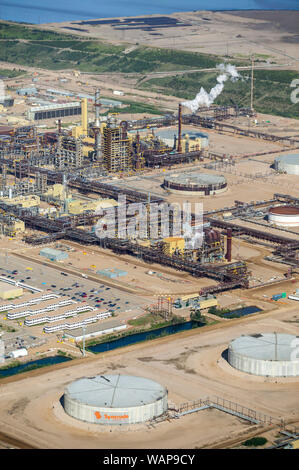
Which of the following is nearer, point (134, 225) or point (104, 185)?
point (134, 225)

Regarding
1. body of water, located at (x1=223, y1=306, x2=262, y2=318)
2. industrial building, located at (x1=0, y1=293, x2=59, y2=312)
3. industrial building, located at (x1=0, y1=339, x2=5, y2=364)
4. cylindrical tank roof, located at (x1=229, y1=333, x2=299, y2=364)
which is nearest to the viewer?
cylindrical tank roof, located at (x1=229, y1=333, x2=299, y2=364)

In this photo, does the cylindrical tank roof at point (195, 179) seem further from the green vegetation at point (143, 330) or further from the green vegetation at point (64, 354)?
the green vegetation at point (64, 354)

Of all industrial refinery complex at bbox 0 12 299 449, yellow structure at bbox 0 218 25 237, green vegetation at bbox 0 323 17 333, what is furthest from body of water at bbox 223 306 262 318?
yellow structure at bbox 0 218 25 237

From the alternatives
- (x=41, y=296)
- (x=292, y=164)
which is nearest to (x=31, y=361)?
(x=41, y=296)

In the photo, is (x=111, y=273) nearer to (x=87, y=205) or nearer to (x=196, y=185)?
(x=87, y=205)

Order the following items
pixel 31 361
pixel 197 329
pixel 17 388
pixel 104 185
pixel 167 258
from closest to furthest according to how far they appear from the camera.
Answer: pixel 17 388 → pixel 31 361 → pixel 197 329 → pixel 167 258 → pixel 104 185

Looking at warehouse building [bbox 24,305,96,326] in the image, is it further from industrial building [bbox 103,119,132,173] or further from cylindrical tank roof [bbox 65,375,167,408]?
industrial building [bbox 103,119,132,173]

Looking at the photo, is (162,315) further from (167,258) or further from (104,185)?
(104,185)
